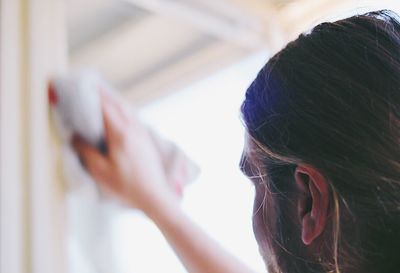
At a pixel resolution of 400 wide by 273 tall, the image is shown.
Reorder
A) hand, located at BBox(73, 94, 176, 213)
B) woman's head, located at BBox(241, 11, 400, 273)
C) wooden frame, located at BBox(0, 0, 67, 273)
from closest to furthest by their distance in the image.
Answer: woman's head, located at BBox(241, 11, 400, 273), wooden frame, located at BBox(0, 0, 67, 273), hand, located at BBox(73, 94, 176, 213)

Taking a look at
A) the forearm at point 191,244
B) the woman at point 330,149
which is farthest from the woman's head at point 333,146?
the forearm at point 191,244

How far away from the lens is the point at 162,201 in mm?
675

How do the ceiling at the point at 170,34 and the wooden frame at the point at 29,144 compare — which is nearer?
the wooden frame at the point at 29,144

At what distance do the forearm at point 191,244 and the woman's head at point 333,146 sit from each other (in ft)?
0.50

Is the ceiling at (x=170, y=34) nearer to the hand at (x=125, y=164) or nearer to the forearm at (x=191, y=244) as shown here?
the hand at (x=125, y=164)

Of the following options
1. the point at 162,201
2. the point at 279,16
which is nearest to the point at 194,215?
the point at 162,201

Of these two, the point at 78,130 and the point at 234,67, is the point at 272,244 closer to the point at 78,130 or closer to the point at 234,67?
the point at 78,130

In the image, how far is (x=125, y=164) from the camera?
68 cm

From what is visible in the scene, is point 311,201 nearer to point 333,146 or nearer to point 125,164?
point 333,146

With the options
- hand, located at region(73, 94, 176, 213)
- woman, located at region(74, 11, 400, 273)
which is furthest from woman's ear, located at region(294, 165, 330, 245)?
hand, located at region(73, 94, 176, 213)

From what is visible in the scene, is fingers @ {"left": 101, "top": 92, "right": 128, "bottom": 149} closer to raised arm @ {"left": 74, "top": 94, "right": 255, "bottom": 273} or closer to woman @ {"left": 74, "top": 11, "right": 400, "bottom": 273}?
raised arm @ {"left": 74, "top": 94, "right": 255, "bottom": 273}

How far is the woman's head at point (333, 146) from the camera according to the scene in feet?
1.27

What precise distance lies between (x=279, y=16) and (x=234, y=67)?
0.12 m

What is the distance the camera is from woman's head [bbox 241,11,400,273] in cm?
39
